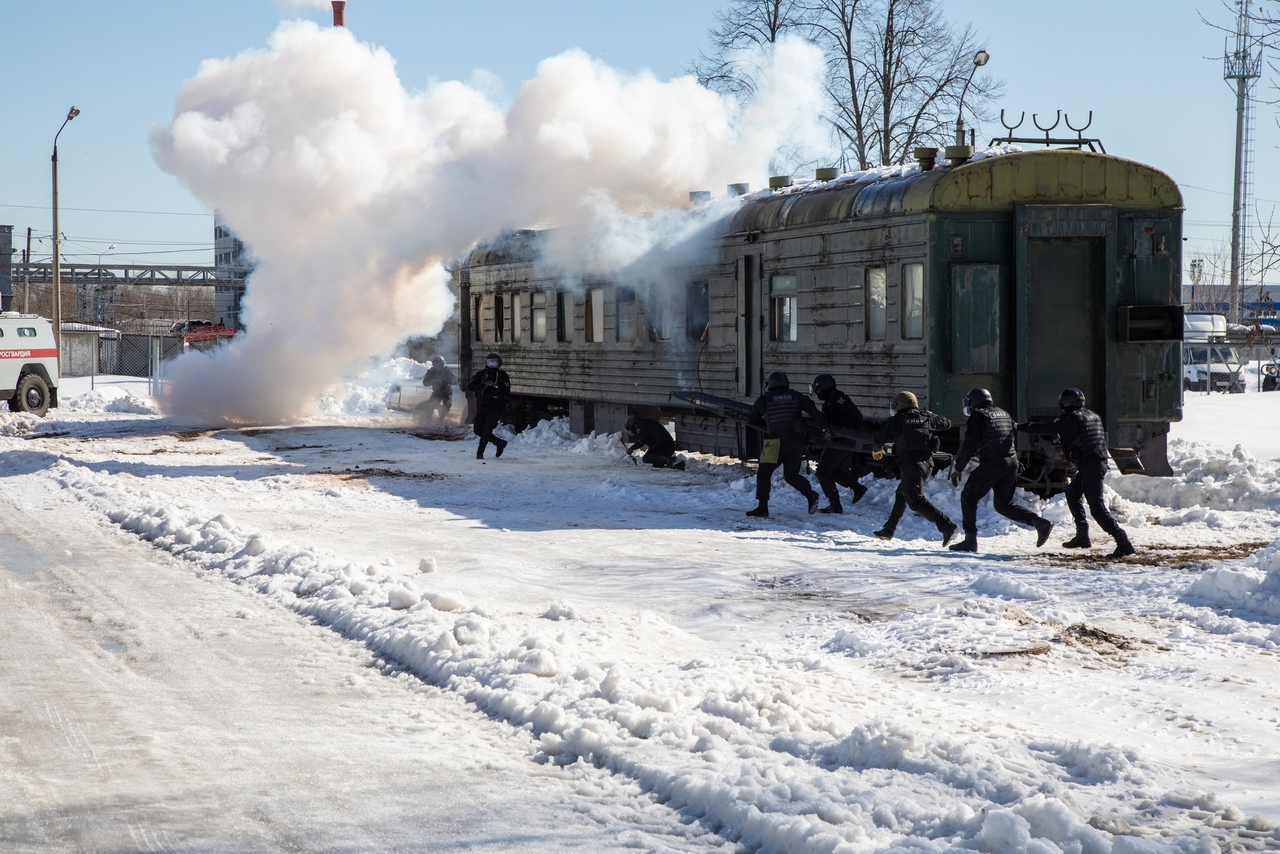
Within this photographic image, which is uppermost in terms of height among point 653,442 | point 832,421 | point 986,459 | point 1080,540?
point 832,421

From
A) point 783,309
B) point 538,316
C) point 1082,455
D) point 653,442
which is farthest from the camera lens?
point 538,316

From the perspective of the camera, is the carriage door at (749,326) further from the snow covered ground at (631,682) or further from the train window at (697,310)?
the snow covered ground at (631,682)

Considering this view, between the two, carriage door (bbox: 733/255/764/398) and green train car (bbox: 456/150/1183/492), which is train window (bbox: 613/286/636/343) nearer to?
carriage door (bbox: 733/255/764/398)

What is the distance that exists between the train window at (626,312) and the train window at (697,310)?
1336mm

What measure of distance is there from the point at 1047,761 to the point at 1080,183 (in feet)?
33.2

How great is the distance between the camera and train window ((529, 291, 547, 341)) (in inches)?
911

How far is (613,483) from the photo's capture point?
665 inches

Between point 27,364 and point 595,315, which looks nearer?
point 595,315

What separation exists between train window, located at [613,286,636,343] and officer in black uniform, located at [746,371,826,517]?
5.78m

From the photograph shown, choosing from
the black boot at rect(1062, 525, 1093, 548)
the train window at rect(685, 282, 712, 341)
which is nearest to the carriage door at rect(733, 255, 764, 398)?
the train window at rect(685, 282, 712, 341)

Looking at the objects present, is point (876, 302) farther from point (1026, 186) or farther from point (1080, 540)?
point (1080, 540)

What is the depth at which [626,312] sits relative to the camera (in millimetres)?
20312

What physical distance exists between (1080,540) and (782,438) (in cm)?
343

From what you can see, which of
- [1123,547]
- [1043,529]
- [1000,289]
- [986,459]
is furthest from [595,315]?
[1123,547]
